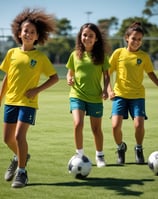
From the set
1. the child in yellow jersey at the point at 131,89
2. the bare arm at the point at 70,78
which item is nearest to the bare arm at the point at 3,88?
the bare arm at the point at 70,78

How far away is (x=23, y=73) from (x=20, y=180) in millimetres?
1217

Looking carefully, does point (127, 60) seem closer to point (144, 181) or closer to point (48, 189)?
point (144, 181)

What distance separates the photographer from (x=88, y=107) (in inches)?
275

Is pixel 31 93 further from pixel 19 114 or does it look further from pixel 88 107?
pixel 88 107

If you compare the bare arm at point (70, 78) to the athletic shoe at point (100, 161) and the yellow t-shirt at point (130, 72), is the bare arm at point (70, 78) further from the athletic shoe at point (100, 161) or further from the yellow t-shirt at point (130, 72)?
the athletic shoe at point (100, 161)

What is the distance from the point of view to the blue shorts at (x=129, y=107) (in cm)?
747

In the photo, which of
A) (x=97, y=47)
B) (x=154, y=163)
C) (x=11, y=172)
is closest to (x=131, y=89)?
(x=97, y=47)

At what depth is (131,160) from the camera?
7562 millimetres

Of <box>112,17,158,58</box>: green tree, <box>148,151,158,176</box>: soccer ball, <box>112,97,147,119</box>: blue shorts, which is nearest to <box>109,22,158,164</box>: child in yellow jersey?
<box>112,97,147,119</box>: blue shorts

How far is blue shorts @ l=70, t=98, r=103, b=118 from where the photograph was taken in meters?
6.91

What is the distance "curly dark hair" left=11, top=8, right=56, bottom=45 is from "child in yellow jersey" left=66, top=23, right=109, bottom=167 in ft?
2.11

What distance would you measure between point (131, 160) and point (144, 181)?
1389 mm

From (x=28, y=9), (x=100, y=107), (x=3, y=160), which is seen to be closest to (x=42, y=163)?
(x=3, y=160)

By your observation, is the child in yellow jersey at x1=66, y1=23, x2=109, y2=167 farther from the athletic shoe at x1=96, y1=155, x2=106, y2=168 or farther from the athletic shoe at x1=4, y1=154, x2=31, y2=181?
the athletic shoe at x1=4, y1=154, x2=31, y2=181
